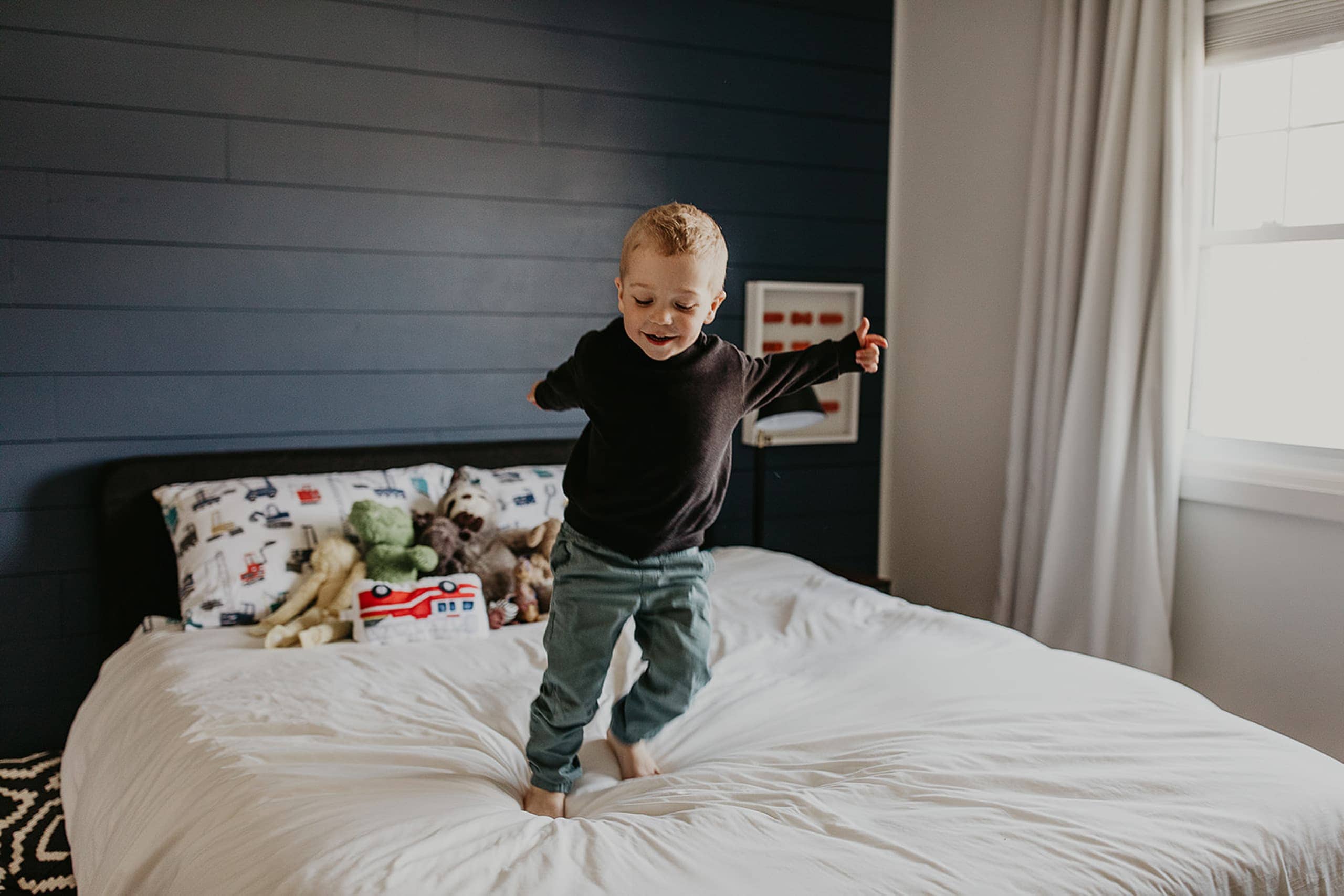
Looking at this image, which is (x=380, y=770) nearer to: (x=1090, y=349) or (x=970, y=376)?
(x=1090, y=349)

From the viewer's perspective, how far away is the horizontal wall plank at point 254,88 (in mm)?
2611

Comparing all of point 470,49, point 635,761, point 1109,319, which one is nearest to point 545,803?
point 635,761

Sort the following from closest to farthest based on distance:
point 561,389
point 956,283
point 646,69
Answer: point 561,389 → point 646,69 → point 956,283

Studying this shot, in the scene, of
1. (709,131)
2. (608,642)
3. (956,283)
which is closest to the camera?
(608,642)

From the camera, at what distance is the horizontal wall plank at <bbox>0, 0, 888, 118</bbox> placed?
2689 millimetres

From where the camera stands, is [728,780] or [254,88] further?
[254,88]

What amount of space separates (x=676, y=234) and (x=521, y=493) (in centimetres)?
148

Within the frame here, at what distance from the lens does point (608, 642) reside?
1.74 metres

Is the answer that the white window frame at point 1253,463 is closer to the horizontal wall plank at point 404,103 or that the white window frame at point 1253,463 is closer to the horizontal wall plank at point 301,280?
the horizontal wall plank at point 404,103

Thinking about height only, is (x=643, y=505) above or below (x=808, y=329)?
below

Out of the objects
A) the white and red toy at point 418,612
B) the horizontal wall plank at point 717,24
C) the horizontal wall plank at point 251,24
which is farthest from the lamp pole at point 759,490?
the horizontal wall plank at point 251,24

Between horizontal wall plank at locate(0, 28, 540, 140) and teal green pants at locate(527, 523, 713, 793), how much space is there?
1661mm

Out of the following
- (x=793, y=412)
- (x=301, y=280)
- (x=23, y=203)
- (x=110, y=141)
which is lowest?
(x=793, y=412)

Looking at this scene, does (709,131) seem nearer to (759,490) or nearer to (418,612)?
(759,490)
